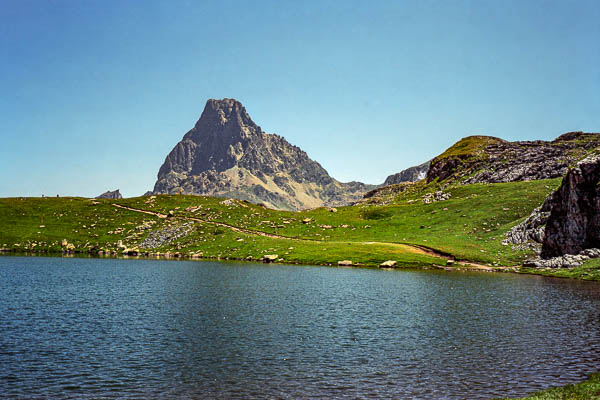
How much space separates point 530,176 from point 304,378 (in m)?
149

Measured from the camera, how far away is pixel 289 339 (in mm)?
33188

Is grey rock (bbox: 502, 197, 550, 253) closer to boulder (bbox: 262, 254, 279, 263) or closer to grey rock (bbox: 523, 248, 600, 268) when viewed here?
grey rock (bbox: 523, 248, 600, 268)

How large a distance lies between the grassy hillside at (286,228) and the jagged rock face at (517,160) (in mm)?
17264

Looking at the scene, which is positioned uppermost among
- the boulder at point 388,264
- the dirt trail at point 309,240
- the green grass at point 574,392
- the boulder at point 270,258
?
the dirt trail at point 309,240

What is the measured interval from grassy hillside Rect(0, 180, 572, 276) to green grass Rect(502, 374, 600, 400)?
220ft

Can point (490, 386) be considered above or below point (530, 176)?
below

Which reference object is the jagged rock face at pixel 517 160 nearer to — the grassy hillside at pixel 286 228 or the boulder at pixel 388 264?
the grassy hillside at pixel 286 228

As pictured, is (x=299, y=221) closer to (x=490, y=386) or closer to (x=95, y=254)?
(x=95, y=254)

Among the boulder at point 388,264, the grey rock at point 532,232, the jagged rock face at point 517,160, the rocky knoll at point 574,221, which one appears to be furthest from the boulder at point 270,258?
the jagged rock face at point 517,160

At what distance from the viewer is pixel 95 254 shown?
113 metres

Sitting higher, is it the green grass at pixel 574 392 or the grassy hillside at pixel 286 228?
the grassy hillside at pixel 286 228

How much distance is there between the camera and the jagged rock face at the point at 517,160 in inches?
5768

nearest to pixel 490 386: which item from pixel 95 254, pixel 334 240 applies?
pixel 334 240

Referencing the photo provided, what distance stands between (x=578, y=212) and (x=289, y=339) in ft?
232
